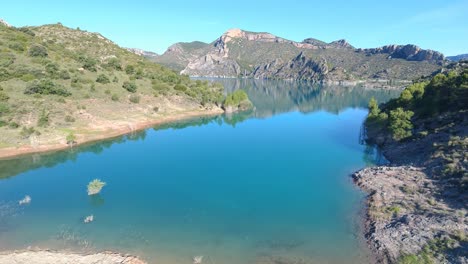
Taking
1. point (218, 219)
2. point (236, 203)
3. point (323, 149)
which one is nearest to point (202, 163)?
point (236, 203)

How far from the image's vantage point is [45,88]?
79.0m

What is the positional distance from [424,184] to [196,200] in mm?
27718

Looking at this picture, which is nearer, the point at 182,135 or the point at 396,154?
the point at 396,154

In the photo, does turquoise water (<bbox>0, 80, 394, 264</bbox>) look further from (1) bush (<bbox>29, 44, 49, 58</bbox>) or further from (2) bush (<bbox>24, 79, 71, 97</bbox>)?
(1) bush (<bbox>29, 44, 49, 58</bbox>)

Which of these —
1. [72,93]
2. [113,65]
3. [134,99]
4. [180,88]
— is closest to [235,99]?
[180,88]

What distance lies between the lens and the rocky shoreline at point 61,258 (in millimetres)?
25109

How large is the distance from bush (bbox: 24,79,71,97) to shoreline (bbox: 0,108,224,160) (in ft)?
56.4

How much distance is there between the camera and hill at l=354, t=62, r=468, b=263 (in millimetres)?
27062

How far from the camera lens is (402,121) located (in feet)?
197

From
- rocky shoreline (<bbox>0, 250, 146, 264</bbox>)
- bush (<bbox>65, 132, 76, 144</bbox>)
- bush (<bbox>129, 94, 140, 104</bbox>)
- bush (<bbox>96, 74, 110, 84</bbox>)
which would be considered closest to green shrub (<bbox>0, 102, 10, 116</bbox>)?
bush (<bbox>65, 132, 76, 144</bbox>)

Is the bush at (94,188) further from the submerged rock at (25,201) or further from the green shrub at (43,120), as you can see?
the green shrub at (43,120)

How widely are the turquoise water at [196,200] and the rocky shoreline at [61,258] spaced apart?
1.24 meters

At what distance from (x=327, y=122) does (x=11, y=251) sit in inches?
3499

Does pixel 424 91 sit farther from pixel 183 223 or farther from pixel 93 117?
pixel 93 117
